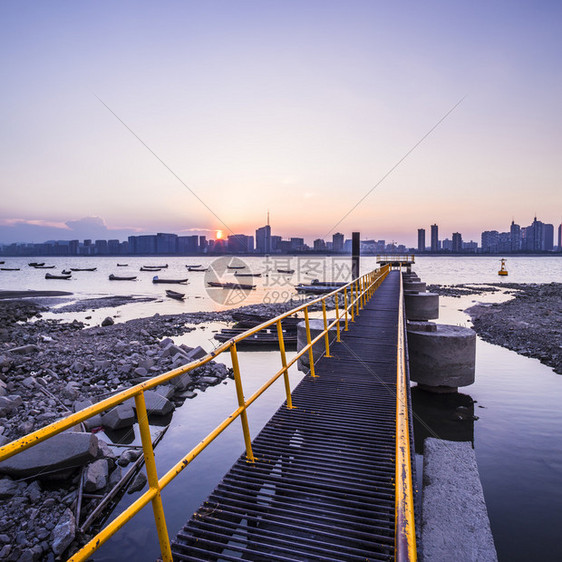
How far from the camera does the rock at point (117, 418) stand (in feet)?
26.9

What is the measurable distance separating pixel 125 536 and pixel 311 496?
3.94 m

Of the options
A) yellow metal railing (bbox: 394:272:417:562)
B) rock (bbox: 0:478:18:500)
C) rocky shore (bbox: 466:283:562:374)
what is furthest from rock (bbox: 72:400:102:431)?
rocky shore (bbox: 466:283:562:374)

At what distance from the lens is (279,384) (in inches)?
497

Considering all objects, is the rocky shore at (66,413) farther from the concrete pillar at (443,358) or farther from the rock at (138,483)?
the concrete pillar at (443,358)

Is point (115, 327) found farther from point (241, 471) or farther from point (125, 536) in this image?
point (241, 471)

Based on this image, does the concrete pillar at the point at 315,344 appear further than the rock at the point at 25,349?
No

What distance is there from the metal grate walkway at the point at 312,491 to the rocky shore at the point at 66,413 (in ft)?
9.63

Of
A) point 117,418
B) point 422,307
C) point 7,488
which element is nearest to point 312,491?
point 7,488

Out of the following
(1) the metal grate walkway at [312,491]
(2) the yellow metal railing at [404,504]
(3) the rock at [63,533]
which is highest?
(2) the yellow metal railing at [404,504]

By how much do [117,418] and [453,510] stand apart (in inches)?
260

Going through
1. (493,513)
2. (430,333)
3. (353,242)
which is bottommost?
(493,513)

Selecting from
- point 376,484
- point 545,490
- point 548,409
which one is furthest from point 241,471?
point 548,409

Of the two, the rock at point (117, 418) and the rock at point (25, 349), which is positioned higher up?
the rock at point (25, 349)

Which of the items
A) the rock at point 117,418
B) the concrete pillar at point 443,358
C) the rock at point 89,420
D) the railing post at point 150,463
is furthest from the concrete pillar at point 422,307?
the railing post at point 150,463
